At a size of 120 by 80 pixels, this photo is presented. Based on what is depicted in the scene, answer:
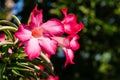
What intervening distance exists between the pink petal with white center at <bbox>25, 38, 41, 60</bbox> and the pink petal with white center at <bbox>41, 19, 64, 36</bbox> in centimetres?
5

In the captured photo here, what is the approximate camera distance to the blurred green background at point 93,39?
5.20m

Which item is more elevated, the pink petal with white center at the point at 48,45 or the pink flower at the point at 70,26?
the pink flower at the point at 70,26

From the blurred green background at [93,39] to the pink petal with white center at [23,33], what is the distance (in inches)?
133

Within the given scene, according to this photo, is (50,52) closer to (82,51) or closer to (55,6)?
(55,6)

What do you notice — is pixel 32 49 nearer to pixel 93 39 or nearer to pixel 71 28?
pixel 71 28

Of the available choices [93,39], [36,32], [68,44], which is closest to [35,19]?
[36,32]

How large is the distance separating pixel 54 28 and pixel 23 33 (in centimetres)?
11

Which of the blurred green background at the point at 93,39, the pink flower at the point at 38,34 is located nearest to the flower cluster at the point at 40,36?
the pink flower at the point at 38,34

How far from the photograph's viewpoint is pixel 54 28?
1692mm

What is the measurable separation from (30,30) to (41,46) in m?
0.06

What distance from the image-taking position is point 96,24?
5375 mm

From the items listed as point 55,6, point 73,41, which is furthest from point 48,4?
point 73,41

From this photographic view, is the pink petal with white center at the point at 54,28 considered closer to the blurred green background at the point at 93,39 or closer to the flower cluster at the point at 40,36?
the flower cluster at the point at 40,36

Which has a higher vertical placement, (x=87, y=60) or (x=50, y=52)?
(x=87, y=60)
